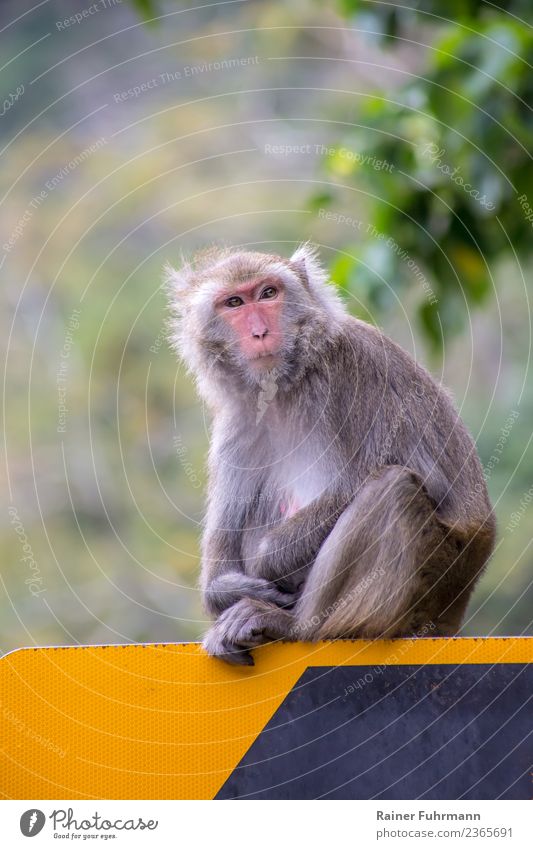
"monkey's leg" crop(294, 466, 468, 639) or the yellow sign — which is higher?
"monkey's leg" crop(294, 466, 468, 639)

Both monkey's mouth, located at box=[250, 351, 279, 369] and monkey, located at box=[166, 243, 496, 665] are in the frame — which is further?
monkey's mouth, located at box=[250, 351, 279, 369]

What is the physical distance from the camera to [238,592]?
18.5ft

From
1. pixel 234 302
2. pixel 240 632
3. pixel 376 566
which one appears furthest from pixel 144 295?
pixel 240 632

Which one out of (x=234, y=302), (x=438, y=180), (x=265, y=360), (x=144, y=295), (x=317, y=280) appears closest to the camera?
(x=265, y=360)

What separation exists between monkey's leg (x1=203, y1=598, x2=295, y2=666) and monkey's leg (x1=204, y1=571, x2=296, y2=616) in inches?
3.1

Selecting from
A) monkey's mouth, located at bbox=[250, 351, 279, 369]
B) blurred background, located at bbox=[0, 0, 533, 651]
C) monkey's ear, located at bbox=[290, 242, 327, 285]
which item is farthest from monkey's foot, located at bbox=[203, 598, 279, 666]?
blurred background, located at bbox=[0, 0, 533, 651]

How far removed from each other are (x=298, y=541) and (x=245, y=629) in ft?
2.06

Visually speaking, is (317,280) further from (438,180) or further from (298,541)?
(438,180)

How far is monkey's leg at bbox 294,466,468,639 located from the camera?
5227 millimetres

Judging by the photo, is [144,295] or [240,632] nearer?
[240,632]

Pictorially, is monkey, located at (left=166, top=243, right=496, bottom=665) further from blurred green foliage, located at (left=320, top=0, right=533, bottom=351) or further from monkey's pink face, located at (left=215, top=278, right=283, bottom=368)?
blurred green foliage, located at (left=320, top=0, right=533, bottom=351)

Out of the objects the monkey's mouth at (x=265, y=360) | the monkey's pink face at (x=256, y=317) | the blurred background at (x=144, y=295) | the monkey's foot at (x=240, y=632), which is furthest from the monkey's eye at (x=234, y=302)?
the blurred background at (x=144, y=295)

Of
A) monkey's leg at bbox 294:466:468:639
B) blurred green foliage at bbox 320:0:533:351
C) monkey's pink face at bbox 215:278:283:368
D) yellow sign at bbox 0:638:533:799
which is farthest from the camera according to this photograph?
blurred green foliage at bbox 320:0:533:351

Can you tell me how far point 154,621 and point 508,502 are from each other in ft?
19.4
